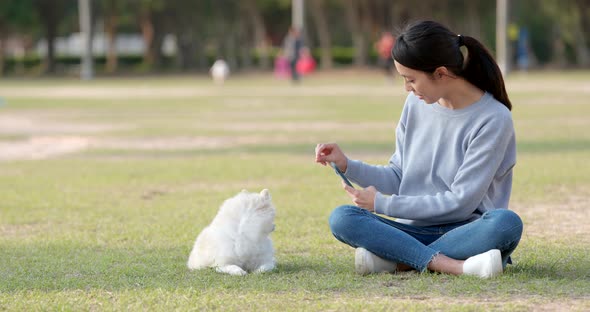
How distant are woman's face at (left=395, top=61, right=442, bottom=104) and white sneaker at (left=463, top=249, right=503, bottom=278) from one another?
2.80 ft

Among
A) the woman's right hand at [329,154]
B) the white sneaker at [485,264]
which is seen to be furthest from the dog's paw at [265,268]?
the white sneaker at [485,264]

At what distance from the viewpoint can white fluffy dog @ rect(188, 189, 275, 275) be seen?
19.2 ft

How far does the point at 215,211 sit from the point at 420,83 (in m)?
3.73

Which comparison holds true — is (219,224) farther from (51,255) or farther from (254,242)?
(51,255)

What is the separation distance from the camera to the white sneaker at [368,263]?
5.85 meters

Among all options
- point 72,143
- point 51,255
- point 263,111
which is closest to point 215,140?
point 72,143

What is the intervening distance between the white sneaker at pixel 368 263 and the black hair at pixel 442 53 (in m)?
1.04

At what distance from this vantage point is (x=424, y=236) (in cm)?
601

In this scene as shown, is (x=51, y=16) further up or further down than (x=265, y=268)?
further down

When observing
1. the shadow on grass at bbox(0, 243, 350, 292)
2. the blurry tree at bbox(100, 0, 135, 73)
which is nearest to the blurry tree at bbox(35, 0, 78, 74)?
the blurry tree at bbox(100, 0, 135, 73)

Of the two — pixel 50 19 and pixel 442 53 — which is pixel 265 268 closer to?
pixel 442 53

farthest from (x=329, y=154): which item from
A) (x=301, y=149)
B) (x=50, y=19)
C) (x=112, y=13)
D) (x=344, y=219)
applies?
(x=50, y=19)

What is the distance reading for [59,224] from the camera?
852 cm

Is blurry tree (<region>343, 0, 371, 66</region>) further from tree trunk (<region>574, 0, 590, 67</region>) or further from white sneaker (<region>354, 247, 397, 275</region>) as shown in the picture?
white sneaker (<region>354, 247, 397, 275</region>)
